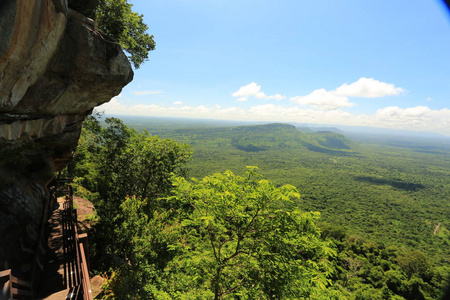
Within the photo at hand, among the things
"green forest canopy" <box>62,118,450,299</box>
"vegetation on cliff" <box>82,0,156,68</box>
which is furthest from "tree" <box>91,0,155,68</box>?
"green forest canopy" <box>62,118,450,299</box>

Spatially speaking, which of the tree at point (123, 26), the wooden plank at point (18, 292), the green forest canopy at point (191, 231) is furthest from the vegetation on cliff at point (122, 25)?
the wooden plank at point (18, 292)

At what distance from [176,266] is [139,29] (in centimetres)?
1463

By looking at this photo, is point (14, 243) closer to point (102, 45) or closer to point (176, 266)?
point (176, 266)

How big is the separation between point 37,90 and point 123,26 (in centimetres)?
575

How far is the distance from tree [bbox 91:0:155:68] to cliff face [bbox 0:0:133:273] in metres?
1.83

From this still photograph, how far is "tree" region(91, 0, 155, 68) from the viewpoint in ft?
30.8

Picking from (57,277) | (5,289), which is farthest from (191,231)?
(57,277)

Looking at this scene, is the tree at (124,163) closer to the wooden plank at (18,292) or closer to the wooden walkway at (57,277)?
the wooden walkway at (57,277)

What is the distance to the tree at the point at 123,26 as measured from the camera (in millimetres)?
9398

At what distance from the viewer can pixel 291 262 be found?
5.83 metres

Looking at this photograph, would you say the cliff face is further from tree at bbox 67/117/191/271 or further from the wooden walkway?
tree at bbox 67/117/191/271

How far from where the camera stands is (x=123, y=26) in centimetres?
987

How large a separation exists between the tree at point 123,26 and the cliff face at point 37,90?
183 cm

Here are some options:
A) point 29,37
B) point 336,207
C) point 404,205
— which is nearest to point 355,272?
point 29,37
